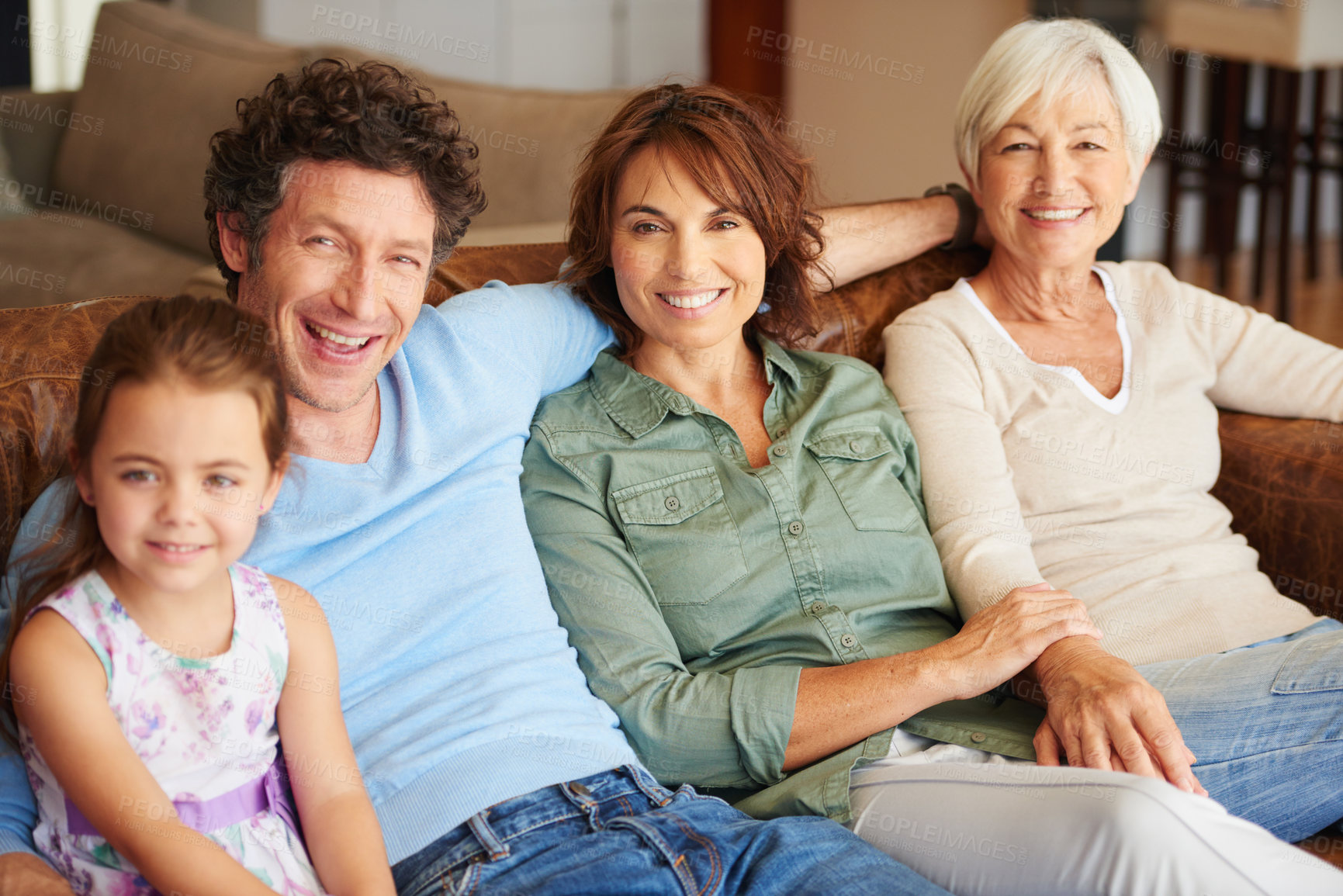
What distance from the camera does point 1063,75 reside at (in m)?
1.78

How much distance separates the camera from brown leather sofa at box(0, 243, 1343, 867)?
130 cm

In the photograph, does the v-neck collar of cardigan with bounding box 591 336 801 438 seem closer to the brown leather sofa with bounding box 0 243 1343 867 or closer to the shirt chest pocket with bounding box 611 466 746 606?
the shirt chest pocket with bounding box 611 466 746 606

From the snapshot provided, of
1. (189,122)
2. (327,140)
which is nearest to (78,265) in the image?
(189,122)

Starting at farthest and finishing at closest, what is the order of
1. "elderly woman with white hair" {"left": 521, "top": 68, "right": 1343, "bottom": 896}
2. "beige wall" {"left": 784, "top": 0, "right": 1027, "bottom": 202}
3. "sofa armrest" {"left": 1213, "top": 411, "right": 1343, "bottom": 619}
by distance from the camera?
1. "beige wall" {"left": 784, "top": 0, "right": 1027, "bottom": 202}
2. "sofa armrest" {"left": 1213, "top": 411, "right": 1343, "bottom": 619}
3. "elderly woman with white hair" {"left": 521, "top": 68, "right": 1343, "bottom": 896}

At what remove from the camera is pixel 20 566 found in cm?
113

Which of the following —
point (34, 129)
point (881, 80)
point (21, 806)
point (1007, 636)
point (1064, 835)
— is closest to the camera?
point (21, 806)

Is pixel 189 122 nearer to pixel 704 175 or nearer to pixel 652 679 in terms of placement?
pixel 704 175

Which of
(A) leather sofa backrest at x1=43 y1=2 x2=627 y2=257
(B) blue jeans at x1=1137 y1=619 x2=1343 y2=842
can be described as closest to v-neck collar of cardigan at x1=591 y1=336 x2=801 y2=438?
(B) blue jeans at x1=1137 y1=619 x2=1343 y2=842

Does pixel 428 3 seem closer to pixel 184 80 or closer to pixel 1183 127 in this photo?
pixel 184 80

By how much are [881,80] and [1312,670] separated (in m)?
4.12

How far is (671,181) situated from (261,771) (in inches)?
34.9

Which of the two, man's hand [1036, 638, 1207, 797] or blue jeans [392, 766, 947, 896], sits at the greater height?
man's hand [1036, 638, 1207, 797]

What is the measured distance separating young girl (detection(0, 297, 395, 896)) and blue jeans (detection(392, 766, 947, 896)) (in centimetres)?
9

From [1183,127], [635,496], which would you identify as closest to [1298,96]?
[1183,127]
